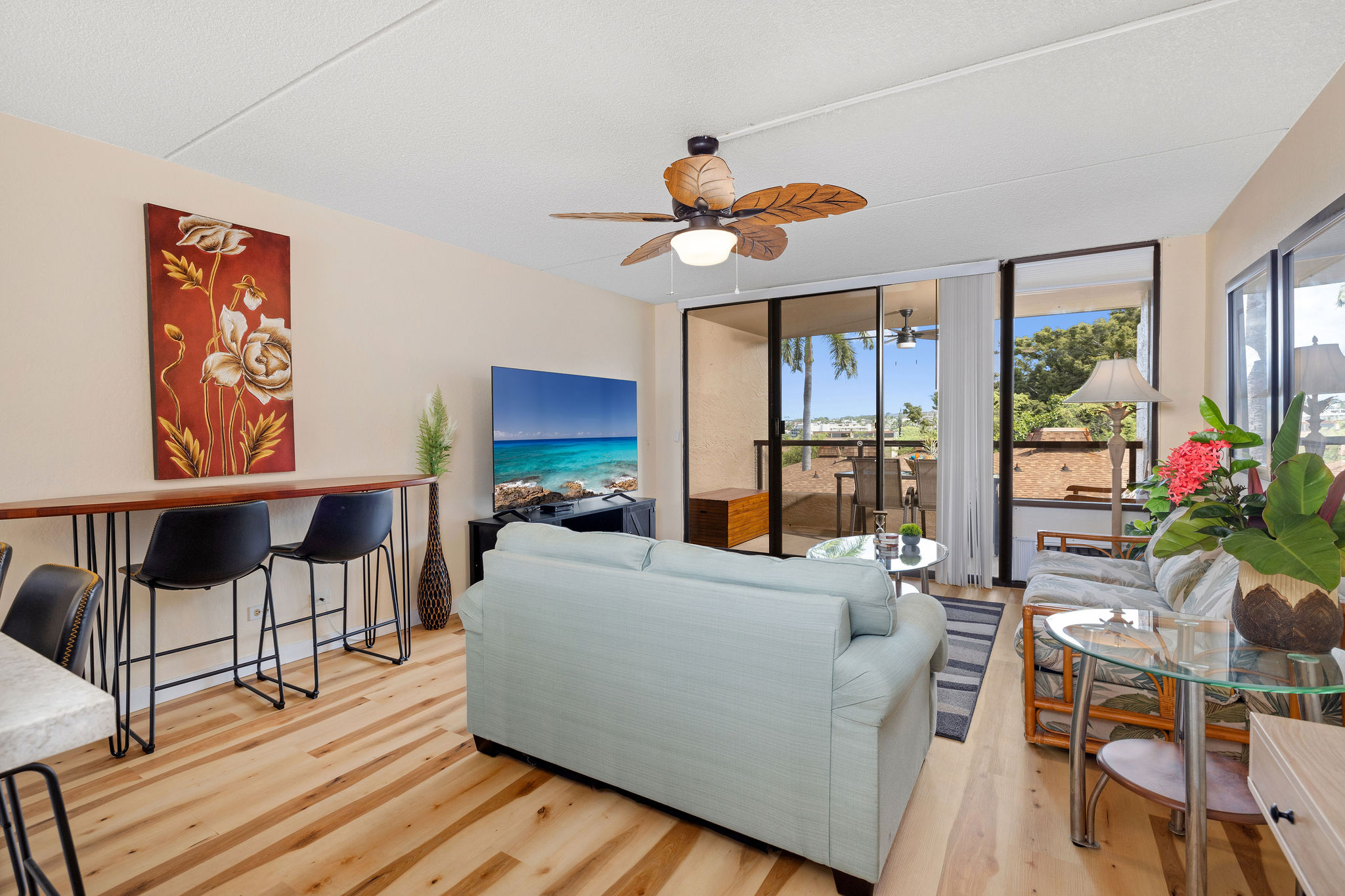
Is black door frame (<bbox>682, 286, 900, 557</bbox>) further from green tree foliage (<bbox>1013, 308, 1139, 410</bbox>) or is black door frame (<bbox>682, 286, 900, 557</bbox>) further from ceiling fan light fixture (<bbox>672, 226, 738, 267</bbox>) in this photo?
ceiling fan light fixture (<bbox>672, 226, 738, 267</bbox>)

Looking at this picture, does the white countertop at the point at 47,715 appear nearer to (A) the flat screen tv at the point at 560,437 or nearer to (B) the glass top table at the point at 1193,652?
(B) the glass top table at the point at 1193,652

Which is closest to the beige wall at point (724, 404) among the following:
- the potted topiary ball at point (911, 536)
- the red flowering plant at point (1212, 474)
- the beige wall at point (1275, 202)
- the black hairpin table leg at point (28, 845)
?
the potted topiary ball at point (911, 536)

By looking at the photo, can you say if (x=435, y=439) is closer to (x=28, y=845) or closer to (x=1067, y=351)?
(x=28, y=845)

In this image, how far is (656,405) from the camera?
6.14 m

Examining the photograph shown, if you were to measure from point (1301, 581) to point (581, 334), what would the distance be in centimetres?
446

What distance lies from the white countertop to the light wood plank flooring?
1123mm

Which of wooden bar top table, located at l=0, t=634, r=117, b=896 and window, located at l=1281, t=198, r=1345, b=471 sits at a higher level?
window, located at l=1281, t=198, r=1345, b=471

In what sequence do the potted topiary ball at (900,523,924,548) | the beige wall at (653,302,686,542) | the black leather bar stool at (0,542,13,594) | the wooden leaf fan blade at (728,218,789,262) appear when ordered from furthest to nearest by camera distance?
the beige wall at (653,302,686,542)
the potted topiary ball at (900,523,924,548)
the wooden leaf fan blade at (728,218,789,262)
the black leather bar stool at (0,542,13,594)

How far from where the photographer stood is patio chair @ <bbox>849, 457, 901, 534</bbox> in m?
5.18

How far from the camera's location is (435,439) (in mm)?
3832

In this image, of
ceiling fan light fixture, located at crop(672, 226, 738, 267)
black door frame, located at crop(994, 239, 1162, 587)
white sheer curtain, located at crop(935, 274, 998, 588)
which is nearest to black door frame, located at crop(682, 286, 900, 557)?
white sheer curtain, located at crop(935, 274, 998, 588)

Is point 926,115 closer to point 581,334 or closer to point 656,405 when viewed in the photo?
point 581,334

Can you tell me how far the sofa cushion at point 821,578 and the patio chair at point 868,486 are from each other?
11.6 ft

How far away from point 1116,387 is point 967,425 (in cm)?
100
